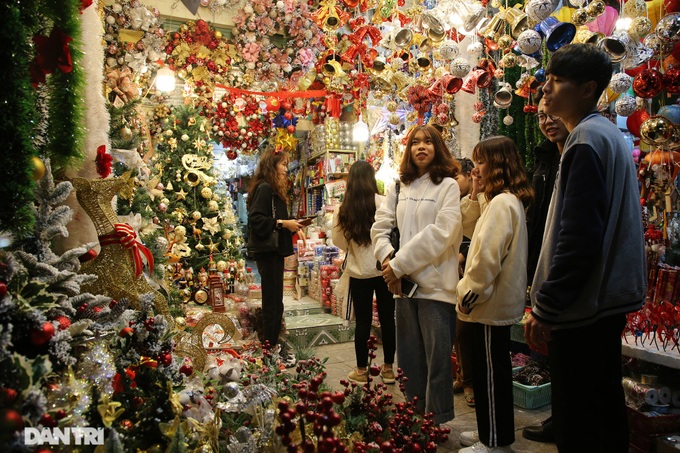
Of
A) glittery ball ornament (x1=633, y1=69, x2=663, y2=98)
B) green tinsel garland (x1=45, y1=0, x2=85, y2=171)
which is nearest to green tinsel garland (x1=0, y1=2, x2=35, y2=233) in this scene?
green tinsel garland (x1=45, y1=0, x2=85, y2=171)

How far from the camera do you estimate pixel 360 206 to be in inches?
130

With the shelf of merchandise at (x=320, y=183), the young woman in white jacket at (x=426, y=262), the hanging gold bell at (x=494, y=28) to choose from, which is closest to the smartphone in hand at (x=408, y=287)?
the young woman in white jacket at (x=426, y=262)

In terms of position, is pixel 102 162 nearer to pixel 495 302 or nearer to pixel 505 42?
pixel 495 302

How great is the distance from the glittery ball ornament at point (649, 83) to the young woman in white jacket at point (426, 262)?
3.00ft

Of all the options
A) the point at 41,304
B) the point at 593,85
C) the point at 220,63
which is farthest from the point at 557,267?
the point at 220,63

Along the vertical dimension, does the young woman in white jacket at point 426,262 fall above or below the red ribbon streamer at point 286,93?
below

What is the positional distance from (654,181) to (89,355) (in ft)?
8.83

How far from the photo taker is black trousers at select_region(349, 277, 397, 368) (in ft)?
10.9

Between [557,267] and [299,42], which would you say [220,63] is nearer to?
[299,42]

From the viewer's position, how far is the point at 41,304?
1.00 metres

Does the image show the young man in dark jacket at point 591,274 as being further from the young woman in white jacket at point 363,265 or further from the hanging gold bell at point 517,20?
the young woman in white jacket at point 363,265

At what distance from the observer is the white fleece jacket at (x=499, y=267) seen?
205 cm

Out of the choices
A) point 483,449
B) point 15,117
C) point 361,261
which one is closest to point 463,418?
point 483,449

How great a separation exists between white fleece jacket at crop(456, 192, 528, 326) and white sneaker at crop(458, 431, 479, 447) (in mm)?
671
